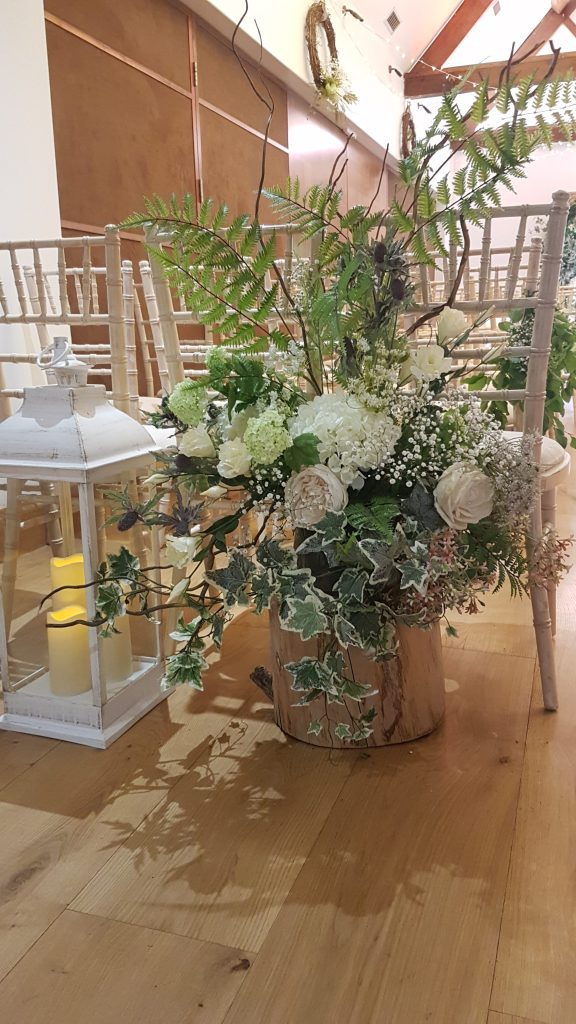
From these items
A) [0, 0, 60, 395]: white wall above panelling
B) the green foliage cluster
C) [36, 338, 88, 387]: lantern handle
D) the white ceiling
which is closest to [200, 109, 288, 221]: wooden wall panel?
[0, 0, 60, 395]: white wall above panelling

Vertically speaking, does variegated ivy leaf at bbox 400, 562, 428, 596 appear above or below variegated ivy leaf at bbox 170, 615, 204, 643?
above

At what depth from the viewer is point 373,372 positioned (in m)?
1.14

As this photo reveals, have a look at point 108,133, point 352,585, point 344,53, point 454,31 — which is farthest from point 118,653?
point 454,31

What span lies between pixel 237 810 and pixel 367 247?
0.85 m

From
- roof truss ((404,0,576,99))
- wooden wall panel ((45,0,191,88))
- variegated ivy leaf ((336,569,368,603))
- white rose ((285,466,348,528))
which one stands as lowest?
variegated ivy leaf ((336,569,368,603))

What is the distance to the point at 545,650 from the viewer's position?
4.74 ft

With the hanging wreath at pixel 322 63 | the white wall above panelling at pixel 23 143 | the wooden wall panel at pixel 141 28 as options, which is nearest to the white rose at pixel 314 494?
the white wall above panelling at pixel 23 143

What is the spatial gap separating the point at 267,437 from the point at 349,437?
0.12 m

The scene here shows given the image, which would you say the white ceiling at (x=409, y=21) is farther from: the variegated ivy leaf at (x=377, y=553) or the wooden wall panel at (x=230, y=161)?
the variegated ivy leaf at (x=377, y=553)

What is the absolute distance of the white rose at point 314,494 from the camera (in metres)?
1.11

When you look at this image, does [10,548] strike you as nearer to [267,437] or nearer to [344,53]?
[267,437]

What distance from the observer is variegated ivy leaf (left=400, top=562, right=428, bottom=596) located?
41.6 inches

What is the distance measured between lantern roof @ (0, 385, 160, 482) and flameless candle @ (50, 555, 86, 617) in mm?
162

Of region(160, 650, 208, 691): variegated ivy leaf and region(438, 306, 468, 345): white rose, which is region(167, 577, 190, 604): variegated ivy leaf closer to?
region(160, 650, 208, 691): variegated ivy leaf
